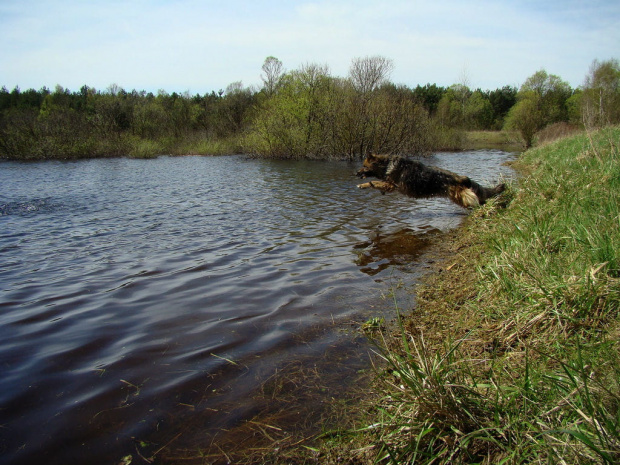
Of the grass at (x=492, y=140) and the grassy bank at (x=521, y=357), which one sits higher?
the grass at (x=492, y=140)

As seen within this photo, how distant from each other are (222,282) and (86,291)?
182 cm

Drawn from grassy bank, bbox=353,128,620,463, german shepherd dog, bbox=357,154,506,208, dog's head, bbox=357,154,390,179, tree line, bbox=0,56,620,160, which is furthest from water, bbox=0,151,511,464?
tree line, bbox=0,56,620,160

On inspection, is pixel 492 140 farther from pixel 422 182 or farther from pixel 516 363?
pixel 516 363

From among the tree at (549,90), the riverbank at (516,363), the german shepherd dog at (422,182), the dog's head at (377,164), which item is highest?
the tree at (549,90)

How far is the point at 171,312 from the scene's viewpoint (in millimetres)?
4484

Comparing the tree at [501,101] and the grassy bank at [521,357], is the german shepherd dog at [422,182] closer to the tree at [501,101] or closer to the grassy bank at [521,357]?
the grassy bank at [521,357]

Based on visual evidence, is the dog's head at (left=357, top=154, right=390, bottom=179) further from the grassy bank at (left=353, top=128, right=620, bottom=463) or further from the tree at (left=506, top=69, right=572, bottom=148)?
the tree at (left=506, top=69, right=572, bottom=148)

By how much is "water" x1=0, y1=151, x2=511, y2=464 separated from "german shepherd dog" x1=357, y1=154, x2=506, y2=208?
703 millimetres

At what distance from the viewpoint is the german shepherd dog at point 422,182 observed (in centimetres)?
900

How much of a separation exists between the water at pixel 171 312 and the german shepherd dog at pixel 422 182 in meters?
0.70

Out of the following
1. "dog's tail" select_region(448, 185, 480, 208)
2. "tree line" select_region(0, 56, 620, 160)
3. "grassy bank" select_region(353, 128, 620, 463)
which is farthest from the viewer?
"tree line" select_region(0, 56, 620, 160)

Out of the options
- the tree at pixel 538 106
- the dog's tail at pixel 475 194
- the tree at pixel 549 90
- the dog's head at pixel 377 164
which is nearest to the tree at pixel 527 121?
the tree at pixel 538 106

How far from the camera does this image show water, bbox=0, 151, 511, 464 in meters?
2.72

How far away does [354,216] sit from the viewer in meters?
10.1
